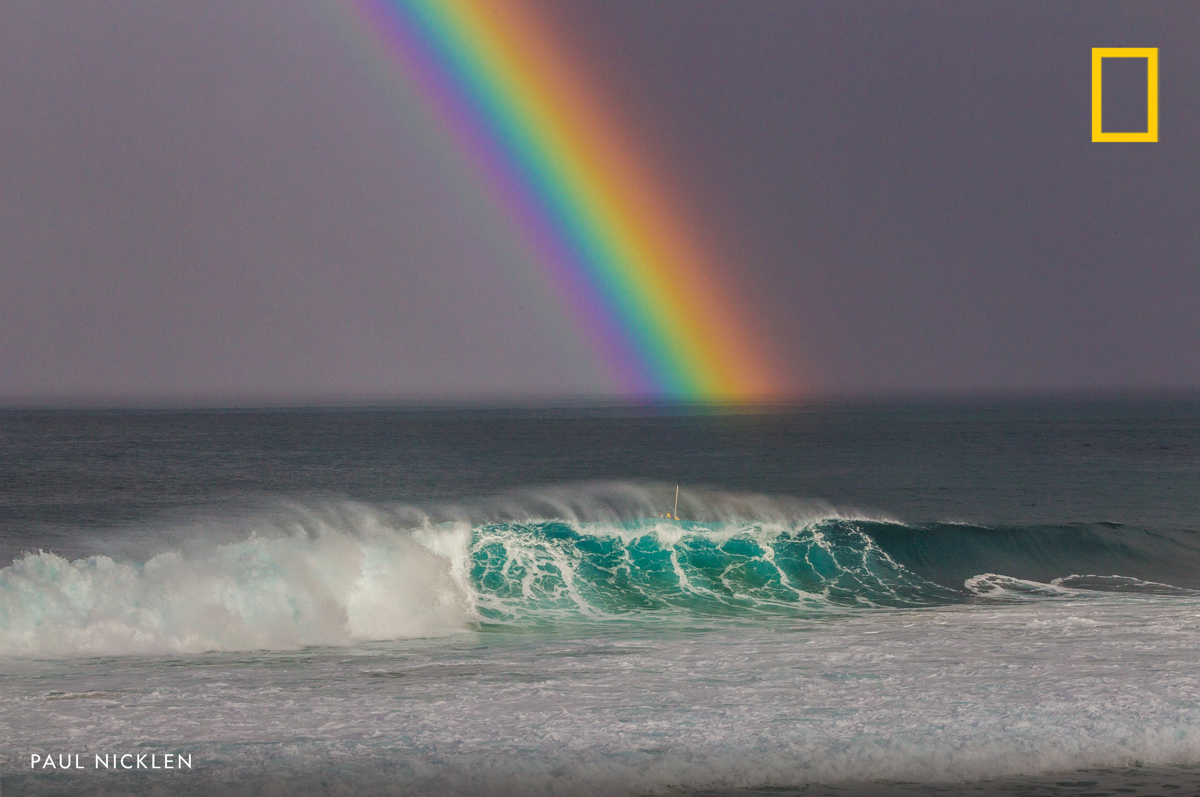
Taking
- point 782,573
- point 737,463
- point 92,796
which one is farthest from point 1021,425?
point 92,796

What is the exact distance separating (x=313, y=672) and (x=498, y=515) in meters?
27.9

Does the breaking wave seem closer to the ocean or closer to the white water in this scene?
the ocean

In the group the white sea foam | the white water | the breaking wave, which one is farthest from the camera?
the breaking wave

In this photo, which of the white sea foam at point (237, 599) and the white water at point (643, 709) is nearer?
the white water at point (643, 709)

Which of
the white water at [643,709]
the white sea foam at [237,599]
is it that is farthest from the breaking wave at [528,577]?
the white water at [643,709]

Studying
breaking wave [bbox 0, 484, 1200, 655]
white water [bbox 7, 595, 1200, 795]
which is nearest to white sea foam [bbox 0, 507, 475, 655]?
breaking wave [bbox 0, 484, 1200, 655]

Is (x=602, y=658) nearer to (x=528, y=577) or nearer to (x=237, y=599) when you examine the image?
(x=237, y=599)

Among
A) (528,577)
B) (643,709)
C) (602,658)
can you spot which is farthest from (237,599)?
(643,709)

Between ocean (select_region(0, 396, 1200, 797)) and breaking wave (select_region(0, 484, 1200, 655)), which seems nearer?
ocean (select_region(0, 396, 1200, 797))

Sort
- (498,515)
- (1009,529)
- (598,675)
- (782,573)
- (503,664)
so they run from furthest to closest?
(498,515) < (1009,529) < (782,573) < (503,664) < (598,675)

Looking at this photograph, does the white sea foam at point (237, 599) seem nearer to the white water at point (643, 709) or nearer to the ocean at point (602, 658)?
the ocean at point (602, 658)

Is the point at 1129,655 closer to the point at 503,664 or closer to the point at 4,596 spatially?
the point at 503,664

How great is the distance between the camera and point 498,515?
42.1 m

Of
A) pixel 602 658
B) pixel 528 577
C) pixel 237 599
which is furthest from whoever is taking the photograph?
pixel 528 577
